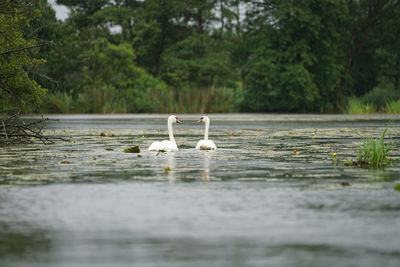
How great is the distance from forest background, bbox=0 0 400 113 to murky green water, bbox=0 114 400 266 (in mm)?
34435

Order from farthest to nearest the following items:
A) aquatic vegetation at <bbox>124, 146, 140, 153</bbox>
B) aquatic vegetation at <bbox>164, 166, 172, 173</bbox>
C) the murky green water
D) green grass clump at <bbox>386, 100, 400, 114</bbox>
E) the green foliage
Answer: green grass clump at <bbox>386, 100, 400, 114</bbox> → the green foliage → aquatic vegetation at <bbox>124, 146, 140, 153</bbox> → aquatic vegetation at <bbox>164, 166, 172, 173</bbox> → the murky green water

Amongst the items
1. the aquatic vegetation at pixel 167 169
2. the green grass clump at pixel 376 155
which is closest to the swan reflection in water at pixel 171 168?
the aquatic vegetation at pixel 167 169

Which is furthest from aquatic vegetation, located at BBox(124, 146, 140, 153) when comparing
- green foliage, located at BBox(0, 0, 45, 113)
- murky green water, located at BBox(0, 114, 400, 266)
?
green foliage, located at BBox(0, 0, 45, 113)

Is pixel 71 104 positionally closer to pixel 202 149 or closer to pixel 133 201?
pixel 202 149

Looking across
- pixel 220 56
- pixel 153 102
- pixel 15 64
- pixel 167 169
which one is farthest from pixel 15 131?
pixel 220 56

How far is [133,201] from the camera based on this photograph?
28.6ft

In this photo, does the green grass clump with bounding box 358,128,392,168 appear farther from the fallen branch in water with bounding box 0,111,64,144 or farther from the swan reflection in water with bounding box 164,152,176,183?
the fallen branch in water with bounding box 0,111,64,144

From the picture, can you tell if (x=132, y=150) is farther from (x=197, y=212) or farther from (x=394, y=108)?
(x=394, y=108)

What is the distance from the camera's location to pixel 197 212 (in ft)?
26.1

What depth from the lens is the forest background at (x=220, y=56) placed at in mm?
50125

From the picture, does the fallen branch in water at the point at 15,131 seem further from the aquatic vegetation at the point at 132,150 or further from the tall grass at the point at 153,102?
the tall grass at the point at 153,102

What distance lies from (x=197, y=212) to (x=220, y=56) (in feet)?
184

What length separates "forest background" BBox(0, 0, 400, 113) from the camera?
5012cm

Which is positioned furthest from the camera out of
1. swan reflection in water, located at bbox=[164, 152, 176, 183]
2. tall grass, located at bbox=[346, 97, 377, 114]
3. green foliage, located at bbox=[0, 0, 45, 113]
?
tall grass, located at bbox=[346, 97, 377, 114]
